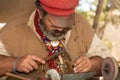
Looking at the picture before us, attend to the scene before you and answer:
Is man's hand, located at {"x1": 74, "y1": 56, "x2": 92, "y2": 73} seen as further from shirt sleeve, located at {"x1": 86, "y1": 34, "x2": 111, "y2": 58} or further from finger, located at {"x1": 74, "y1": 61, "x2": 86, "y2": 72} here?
shirt sleeve, located at {"x1": 86, "y1": 34, "x2": 111, "y2": 58}

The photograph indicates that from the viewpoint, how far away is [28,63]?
4.28m

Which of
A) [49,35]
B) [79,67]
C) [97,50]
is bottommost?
[79,67]

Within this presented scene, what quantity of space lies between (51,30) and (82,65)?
42cm

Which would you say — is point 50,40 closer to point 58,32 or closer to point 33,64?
point 58,32

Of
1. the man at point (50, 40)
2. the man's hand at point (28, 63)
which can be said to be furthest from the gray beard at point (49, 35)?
the man's hand at point (28, 63)

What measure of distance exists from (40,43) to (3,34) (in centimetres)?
36

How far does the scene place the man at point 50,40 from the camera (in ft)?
14.1

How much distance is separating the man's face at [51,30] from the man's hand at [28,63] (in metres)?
0.30

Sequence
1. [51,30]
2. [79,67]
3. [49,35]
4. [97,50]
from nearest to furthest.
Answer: [79,67]
[51,30]
[49,35]
[97,50]

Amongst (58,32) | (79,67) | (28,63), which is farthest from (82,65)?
(28,63)

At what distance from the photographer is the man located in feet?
14.1

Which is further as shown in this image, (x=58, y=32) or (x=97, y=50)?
(x=97, y=50)

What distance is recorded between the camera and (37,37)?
4.65 m

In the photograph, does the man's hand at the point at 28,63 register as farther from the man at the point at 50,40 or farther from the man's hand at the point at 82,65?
the man's hand at the point at 82,65
